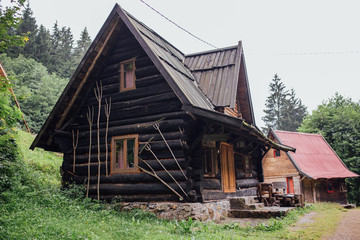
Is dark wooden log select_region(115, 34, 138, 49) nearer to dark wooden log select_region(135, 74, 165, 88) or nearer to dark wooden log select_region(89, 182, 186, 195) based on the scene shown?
dark wooden log select_region(135, 74, 165, 88)

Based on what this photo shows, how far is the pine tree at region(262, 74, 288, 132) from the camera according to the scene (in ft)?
199

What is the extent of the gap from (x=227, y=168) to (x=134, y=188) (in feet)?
14.1

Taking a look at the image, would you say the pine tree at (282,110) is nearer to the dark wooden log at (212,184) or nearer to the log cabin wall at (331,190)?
the log cabin wall at (331,190)

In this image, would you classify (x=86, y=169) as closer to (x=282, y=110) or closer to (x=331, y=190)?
(x=331, y=190)

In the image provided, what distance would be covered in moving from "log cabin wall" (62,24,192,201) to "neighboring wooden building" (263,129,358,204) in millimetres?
19387

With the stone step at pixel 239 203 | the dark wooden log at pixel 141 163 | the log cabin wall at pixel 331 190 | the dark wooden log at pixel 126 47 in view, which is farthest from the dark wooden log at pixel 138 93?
the log cabin wall at pixel 331 190

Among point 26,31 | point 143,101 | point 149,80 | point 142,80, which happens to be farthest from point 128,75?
point 26,31

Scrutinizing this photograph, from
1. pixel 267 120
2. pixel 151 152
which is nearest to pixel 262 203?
pixel 151 152

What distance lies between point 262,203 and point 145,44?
818cm

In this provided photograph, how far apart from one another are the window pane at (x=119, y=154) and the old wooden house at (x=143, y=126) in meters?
0.04

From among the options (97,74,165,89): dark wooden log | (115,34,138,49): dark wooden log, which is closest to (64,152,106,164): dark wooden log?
(97,74,165,89): dark wooden log

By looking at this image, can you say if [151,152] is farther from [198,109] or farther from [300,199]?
[300,199]

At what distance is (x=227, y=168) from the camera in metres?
12.5

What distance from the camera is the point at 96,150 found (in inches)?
452
